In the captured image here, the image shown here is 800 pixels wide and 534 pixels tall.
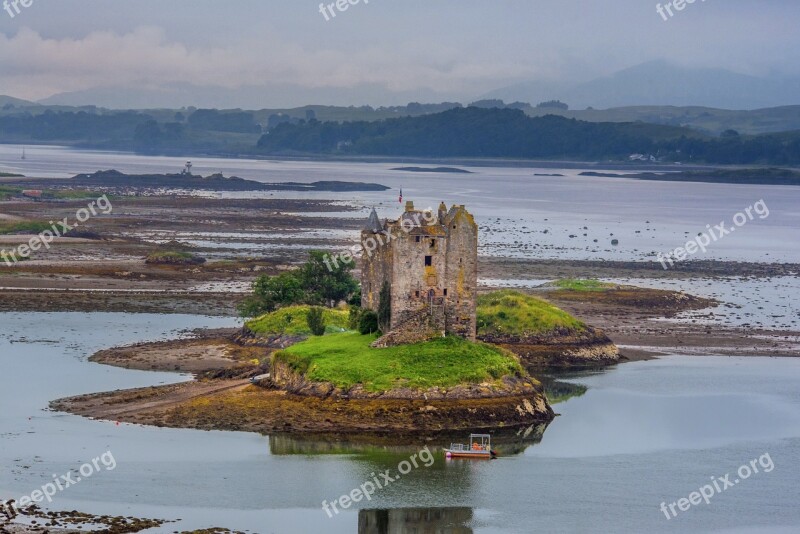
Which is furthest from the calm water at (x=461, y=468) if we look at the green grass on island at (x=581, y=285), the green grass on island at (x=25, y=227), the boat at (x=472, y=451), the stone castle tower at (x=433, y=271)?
the green grass on island at (x=25, y=227)

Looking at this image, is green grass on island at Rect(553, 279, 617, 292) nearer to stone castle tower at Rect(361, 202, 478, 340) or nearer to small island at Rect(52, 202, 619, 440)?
small island at Rect(52, 202, 619, 440)

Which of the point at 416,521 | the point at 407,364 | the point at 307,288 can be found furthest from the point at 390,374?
the point at 307,288

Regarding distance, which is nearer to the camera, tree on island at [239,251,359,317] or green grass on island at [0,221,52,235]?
tree on island at [239,251,359,317]

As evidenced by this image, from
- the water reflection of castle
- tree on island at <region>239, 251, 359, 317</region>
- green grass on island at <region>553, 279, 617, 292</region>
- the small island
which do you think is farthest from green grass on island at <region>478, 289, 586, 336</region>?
the water reflection of castle

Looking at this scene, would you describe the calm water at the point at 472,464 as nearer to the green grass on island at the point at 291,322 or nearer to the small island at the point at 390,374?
the small island at the point at 390,374

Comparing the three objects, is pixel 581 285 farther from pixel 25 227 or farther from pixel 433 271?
pixel 25 227

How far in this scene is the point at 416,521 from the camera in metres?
46.4

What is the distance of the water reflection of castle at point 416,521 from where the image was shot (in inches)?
1797

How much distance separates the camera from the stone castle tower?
62000 mm

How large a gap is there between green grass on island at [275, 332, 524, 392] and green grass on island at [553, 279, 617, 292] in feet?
131

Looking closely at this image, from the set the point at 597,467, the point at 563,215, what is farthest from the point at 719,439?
the point at 563,215

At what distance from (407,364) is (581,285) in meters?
45.3

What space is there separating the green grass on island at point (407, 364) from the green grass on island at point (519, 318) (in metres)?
16.1

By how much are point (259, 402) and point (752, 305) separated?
50.4m
